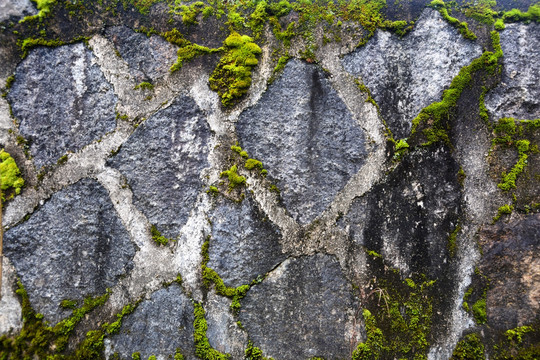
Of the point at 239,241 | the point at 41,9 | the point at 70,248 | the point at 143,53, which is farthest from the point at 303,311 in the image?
the point at 41,9

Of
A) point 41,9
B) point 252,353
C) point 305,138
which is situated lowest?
point 252,353

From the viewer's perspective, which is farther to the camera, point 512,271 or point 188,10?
point 188,10

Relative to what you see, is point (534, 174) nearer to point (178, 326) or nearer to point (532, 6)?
point (532, 6)

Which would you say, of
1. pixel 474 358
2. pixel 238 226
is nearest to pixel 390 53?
pixel 238 226

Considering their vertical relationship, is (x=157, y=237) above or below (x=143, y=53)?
below

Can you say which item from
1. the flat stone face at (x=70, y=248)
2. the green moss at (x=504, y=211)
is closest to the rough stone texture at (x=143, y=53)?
the flat stone face at (x=70, y=248)

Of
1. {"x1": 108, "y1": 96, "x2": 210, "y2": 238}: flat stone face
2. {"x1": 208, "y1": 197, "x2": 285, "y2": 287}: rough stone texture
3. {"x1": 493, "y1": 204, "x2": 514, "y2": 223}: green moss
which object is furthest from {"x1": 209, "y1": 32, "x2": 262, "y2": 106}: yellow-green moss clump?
{"x1": 493, "y1": 204, "x2": 514, "y2": 223}: green moss

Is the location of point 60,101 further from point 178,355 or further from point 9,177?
point 178,355
